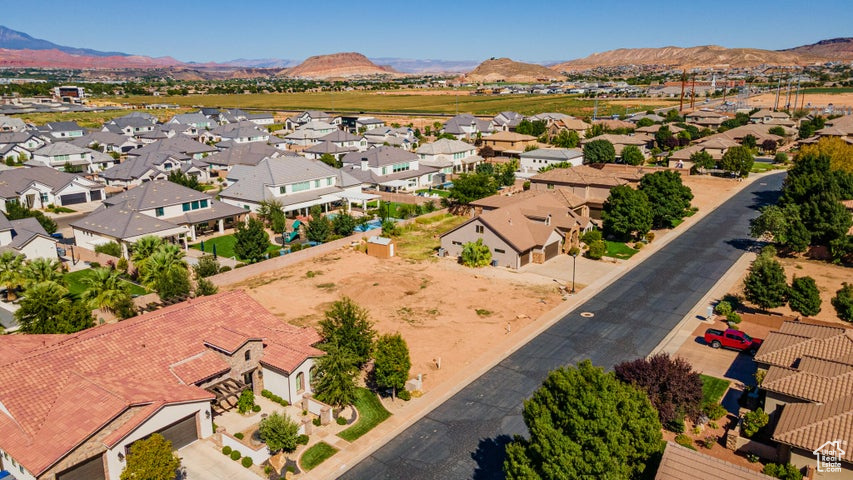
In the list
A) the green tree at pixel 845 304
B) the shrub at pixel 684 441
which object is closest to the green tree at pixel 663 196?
the green tree at pixel 845 304

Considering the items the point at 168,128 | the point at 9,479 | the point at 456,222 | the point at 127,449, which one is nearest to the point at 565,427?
the point at 127,449

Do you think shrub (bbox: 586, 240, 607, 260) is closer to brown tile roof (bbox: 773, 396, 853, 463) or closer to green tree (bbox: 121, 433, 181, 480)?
brown tile roof (bbox: 773, 396, 853, 463)

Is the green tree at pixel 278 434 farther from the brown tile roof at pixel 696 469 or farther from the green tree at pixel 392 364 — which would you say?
the brown tile roof at pixel 696 469

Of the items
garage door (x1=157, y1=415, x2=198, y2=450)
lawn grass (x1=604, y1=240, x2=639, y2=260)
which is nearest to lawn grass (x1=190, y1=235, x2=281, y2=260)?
garage door (x1=157, y1=415, x2=198, y2=450)

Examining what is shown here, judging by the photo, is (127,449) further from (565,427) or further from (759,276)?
(759,276)

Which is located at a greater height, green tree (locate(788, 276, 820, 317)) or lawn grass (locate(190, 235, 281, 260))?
green tree (locate(788, 276, 820, 317))

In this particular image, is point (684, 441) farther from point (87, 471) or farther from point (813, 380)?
point (87, 471)
